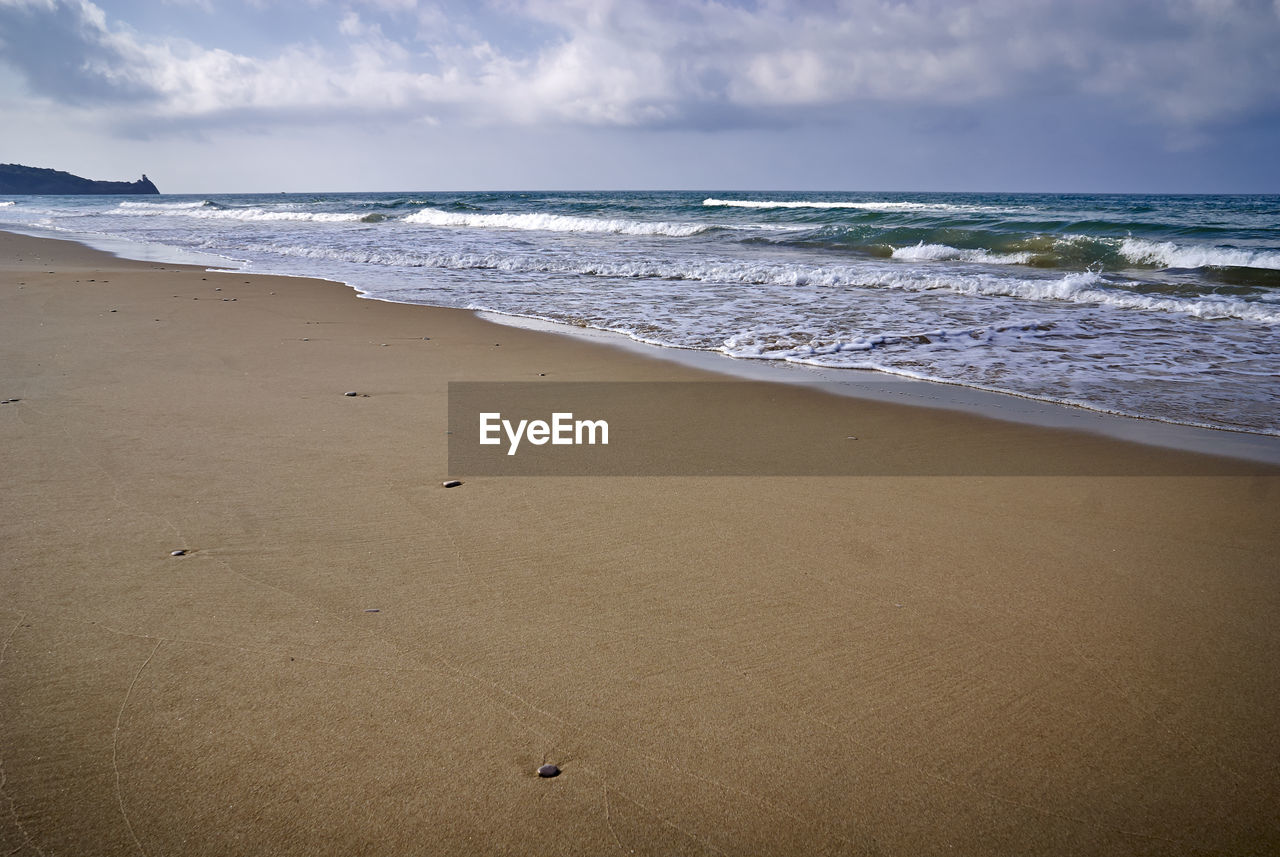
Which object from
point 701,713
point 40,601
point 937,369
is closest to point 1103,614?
point 701,713

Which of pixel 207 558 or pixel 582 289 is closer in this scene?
pixel 207 558

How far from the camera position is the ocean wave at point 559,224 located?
74.1 feet

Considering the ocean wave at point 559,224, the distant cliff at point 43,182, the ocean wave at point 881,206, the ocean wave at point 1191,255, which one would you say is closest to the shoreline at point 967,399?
the ocean wave at point 1191,255

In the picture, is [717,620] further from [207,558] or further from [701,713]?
[207,558]

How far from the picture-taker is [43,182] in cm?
10944

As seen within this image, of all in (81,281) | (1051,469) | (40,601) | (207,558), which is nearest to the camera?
(40,601)

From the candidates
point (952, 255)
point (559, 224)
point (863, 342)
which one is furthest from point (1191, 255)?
point (559, 224)

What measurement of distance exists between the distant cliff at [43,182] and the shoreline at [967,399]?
434 feet

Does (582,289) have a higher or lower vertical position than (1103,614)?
higher

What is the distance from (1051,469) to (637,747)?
106 inches

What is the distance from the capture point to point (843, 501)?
10.2ft

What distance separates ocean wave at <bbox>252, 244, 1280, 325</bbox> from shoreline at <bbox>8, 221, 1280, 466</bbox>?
464 centimetres

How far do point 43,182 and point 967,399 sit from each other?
139090 millimetres

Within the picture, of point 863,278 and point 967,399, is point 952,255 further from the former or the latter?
point 967,399
